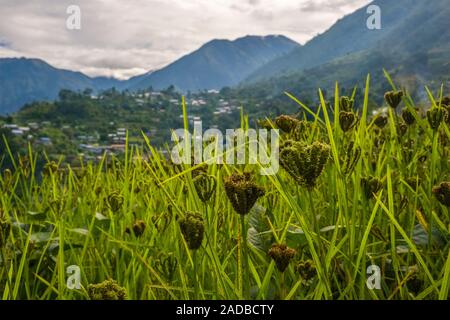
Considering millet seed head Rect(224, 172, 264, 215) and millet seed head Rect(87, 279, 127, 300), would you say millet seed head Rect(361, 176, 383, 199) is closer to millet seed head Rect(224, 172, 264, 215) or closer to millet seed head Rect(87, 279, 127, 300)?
millet seed head Rect(224, 172, 264, 215)

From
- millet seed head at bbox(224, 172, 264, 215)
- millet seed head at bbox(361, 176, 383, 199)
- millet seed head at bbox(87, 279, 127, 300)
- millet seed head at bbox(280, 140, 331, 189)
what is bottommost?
millet seed head at bbox(87, 279, 127, 300)

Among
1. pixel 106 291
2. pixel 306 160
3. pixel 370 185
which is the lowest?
pixel 106 291

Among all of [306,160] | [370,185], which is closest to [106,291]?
[306,160]

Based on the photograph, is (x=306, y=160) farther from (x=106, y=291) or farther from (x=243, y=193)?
(x=106, y=291)

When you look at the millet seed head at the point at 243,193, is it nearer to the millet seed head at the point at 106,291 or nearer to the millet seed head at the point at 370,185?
the millet seed head at the point at 106,291

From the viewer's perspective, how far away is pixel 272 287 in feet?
4.57

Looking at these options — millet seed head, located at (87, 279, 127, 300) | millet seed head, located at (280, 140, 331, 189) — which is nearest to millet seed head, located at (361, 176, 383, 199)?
millet seed head, located at (280, 140, 331, 189)

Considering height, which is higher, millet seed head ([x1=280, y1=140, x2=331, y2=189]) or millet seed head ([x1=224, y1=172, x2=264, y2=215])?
millet seed head ([x1=280, y1=140, x2=331, y2=189])

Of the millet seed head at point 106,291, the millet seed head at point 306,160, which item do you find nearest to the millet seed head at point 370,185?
the millet seed head at point 306,160

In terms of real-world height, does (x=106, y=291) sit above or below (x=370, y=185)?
below

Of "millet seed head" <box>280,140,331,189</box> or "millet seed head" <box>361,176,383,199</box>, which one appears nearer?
"millet seed head" <box>280,140,331,189</box>
